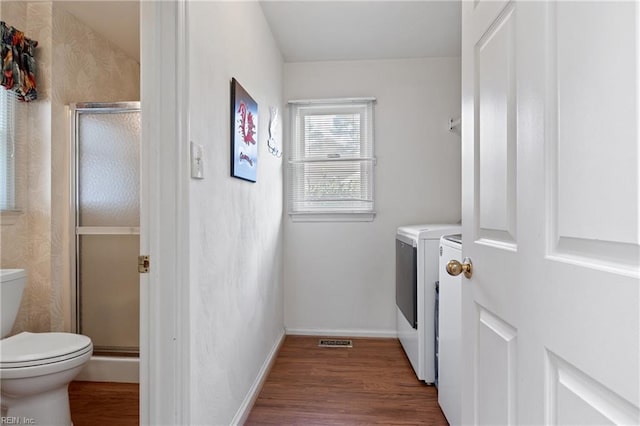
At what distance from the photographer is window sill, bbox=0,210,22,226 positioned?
207cm

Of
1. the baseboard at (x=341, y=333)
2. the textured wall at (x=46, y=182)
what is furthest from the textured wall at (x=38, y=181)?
the baseboard at (x=341, y=333)

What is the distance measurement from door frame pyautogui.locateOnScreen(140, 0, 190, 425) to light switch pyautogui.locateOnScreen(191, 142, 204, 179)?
0.22 feet

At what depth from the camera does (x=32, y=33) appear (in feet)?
7.39

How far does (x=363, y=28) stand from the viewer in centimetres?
260

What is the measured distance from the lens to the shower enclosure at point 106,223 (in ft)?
7.79

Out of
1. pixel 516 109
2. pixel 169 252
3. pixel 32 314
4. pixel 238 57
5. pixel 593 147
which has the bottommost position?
pixel 32 314

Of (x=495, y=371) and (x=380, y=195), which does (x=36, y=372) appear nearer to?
(x=495, y=371)

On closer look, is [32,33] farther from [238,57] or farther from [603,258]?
[603,258]

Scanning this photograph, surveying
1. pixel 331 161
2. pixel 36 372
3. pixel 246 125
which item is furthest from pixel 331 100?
pixel 36 372

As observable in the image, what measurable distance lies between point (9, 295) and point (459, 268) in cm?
215

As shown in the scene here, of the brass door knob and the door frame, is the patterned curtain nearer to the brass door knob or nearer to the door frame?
the door frame

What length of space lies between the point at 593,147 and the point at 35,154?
282 centimetres

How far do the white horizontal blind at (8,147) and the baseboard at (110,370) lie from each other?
1107mm

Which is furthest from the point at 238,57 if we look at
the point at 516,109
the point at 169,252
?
the point at 516,109
